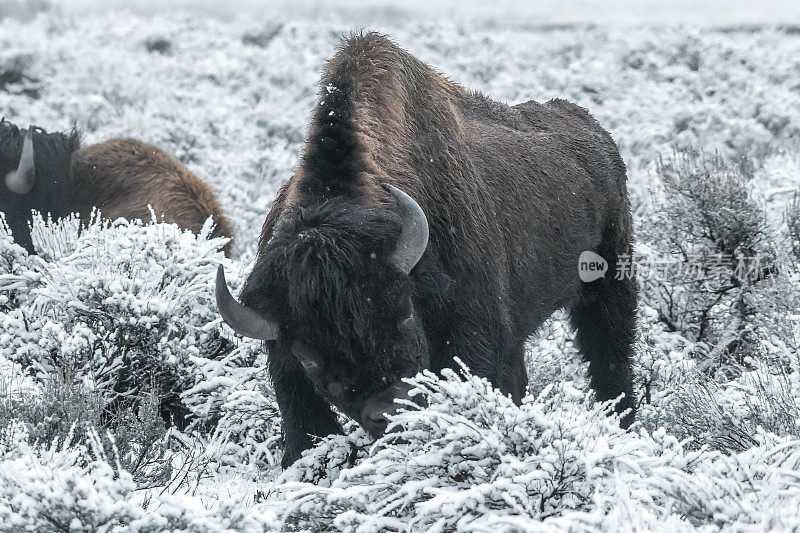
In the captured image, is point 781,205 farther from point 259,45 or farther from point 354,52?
point 259,45

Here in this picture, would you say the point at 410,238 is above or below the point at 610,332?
above

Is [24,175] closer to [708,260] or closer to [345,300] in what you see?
[345,300]

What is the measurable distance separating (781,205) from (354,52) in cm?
491

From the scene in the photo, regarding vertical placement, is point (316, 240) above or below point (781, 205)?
above

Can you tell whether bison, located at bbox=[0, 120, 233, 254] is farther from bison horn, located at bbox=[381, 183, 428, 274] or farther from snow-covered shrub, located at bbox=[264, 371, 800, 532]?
snow-covered shrub, located at bbox=[264, 371, 800, 532]

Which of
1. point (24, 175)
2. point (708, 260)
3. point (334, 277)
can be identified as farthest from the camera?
point (24, 175)

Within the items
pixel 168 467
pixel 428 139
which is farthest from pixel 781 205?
pixel 168 467

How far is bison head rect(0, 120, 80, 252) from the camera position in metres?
6.95

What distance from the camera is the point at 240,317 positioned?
3.44 meters

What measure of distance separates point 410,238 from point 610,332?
108 inches

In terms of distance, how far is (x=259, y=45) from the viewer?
70.0 feet

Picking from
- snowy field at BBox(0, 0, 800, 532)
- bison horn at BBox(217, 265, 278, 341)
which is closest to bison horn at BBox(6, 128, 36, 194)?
snowy field at BBox(0, 0, 800, 532)

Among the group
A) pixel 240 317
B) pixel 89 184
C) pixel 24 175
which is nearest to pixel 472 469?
pixel 240 317

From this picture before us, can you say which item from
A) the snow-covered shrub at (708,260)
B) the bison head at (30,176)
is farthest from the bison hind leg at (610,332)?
the bison head at (30,176)
